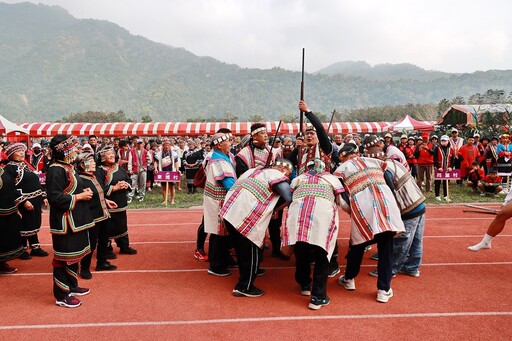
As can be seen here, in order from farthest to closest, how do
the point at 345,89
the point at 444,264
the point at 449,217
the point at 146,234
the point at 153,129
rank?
the point at 345,89 → the point at 153,129 → the point at 449,217 → the point at 146,234 → the point at 444,264

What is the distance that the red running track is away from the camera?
372cm

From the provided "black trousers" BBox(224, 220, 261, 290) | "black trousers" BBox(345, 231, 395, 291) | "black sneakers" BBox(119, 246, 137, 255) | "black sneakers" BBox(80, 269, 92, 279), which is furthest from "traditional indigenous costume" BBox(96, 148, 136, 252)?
"black trousers" BBox(345, 231, 395, 291)

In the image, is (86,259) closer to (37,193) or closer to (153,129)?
(37,193)

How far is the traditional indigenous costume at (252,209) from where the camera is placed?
432cm

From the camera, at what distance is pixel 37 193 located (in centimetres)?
607

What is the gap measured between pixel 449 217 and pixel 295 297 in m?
5.61

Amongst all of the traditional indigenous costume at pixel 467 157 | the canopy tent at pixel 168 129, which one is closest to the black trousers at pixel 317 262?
the traditional indigenous costume at pixel 467 157

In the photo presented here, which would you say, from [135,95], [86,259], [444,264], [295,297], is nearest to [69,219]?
[86,259]

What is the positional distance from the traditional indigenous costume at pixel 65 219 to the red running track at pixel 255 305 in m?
0.36

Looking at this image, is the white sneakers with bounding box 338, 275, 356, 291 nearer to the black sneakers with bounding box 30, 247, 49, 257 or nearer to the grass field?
the black sneakers with bounding box 30, 247, 49, 257

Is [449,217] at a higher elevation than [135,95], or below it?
below

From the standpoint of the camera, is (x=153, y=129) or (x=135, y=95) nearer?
(x=153, y=129)

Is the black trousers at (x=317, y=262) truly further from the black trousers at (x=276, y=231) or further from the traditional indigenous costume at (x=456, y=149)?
the traditional indigenous costume at (x=456, y=149)

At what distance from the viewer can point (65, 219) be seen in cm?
424
